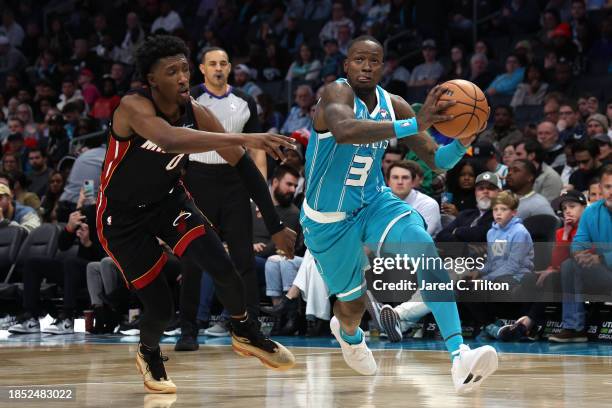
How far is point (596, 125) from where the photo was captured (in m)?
11.1

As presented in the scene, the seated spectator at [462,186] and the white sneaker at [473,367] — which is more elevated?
the seated spectator at [462,186]

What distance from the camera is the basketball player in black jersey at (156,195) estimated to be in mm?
5684

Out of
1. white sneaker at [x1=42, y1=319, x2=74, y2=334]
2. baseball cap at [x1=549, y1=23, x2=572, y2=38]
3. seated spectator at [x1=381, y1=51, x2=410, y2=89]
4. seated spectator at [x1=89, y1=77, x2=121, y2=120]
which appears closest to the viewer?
white sneaker at [x1=42, y1=319, x2=74, y2=334]

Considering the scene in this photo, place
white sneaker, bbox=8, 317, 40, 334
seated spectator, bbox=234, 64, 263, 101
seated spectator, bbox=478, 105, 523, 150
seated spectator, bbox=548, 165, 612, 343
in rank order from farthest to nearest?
1. seated spectator, bbox=234, 64, 263, 101
2. seated spectator, bbox=478, 105, 523, 150
3. white sneaker, bbox=8, 317, 40, 334
4. seated spectator, bbox=548, 165, 612, 343

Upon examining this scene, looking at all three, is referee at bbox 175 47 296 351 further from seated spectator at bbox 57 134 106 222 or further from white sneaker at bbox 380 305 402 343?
seated spectator at bbox 57 134 106 222

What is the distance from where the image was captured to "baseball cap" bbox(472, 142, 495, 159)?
10.9 meters

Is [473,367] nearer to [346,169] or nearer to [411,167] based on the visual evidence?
→ [346,169]

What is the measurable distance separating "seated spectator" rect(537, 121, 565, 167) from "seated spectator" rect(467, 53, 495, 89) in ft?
8.00

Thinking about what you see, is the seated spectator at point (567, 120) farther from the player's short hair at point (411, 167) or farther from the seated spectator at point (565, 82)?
the player's short hair at point (411, 167)

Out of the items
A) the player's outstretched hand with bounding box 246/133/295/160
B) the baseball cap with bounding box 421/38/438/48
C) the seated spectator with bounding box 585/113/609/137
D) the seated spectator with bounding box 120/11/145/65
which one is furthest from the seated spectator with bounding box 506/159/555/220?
the seated spectator with bounding box 120/11/145/65

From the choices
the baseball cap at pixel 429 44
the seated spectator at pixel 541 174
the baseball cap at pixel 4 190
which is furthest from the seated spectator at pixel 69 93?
the seated spectator at pixel 541 174

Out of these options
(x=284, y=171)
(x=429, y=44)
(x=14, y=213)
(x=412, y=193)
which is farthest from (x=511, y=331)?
(x=429, y=44)

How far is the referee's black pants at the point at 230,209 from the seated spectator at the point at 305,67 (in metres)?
7.90

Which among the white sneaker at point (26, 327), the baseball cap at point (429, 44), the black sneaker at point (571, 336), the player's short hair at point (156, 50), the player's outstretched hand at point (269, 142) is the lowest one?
the white sneaker at point (26, 327)
